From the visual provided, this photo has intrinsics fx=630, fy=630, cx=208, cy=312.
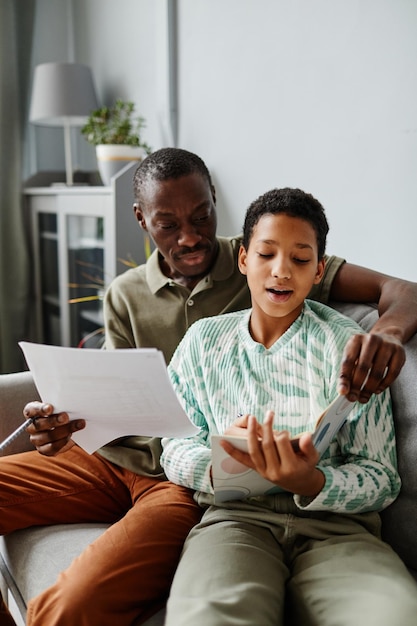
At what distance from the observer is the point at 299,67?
1844 mm

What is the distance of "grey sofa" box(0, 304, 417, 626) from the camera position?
1.11 meters

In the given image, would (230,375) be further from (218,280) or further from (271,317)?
(218,280)

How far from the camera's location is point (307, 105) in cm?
184

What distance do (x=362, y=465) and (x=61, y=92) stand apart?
7.51 feet

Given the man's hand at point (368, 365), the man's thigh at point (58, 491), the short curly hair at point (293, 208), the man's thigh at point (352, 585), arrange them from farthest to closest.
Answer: the man's thigh at point (58, 491)
the short curly hair at point (293, 208)
the man's hand at point (368, 365)
the man's thigh at point (352, 585)

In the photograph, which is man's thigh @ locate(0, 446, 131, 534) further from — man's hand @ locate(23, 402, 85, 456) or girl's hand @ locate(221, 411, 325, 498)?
girl's hand @ locate(221, 411, 325, 498)

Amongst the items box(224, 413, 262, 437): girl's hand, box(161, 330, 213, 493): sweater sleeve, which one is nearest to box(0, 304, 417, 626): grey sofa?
box(161, 330, 213, 493): sweater sleeve

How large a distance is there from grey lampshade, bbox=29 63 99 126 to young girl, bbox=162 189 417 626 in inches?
71.0

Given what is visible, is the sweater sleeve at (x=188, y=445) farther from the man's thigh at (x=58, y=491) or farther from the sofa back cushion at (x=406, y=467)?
the sofa back cushion at (x=406, y=467)

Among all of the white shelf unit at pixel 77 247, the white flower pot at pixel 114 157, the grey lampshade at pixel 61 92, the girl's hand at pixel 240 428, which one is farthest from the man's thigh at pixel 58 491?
the grey lampshade at pixel 61 92

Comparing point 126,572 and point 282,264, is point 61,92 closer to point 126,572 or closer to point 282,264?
point 282,264

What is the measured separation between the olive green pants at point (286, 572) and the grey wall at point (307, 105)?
32.2 inches

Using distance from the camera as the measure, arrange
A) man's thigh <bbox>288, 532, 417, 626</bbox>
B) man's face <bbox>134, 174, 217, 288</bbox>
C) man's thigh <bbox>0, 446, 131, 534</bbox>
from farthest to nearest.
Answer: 1. man's face <bbox>134, 174, 217, 288</bbox>
2. man's thigh <bbox>0, 446, 131, 534</bbox>
3. man's thigh <bbox>288, 532, 417, 626</bbox>

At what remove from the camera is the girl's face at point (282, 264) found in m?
1.13
